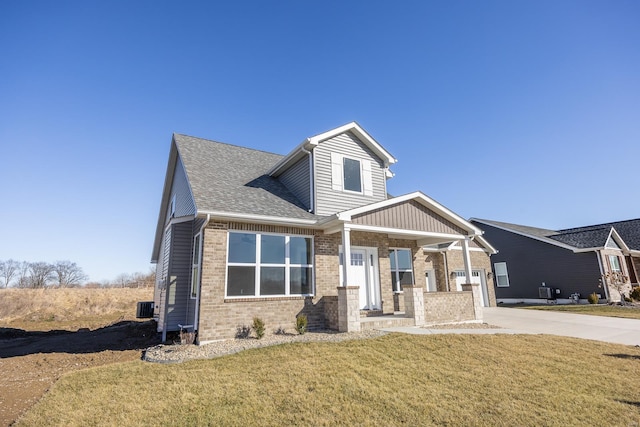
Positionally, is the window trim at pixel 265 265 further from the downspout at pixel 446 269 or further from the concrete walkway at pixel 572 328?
the downspout at pixel 446 269

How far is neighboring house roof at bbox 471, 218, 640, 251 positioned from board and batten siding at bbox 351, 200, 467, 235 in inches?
613

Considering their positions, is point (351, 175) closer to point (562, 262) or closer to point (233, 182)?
point (233, 182)

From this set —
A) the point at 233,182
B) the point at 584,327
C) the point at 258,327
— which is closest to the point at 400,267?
the point at 584,327

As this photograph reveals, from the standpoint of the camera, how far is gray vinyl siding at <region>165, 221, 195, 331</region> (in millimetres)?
10750

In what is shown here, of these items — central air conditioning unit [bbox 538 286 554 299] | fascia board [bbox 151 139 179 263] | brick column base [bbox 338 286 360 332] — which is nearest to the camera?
brick column base [bbox 338 286 360 332]

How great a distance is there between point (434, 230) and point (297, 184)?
222 inches

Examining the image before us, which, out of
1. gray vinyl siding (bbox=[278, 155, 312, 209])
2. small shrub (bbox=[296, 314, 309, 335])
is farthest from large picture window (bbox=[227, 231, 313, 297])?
gray vinyl siding (bbox=[278, 155, 312, 209])

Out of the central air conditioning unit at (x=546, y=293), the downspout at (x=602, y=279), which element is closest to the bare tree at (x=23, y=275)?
the central air conditioning unit at (x=546, y=293)

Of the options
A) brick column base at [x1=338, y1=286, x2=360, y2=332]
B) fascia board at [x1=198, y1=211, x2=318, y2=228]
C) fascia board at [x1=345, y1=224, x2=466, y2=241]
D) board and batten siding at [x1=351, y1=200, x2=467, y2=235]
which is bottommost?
brick column base at [x1=338, y1=286, x2=360, y2=332]

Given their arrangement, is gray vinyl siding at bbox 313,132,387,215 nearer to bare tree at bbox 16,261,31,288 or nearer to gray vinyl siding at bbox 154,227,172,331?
gray vinyl siding at bbox 154,227,172,331

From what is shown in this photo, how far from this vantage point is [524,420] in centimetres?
423

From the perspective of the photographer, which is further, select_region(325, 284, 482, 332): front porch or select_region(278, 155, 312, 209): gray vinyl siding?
select_region(278, 155, 312, 209): gray vinyl siding

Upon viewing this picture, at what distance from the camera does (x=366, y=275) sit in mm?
12062

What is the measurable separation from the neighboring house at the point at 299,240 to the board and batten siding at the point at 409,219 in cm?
4
